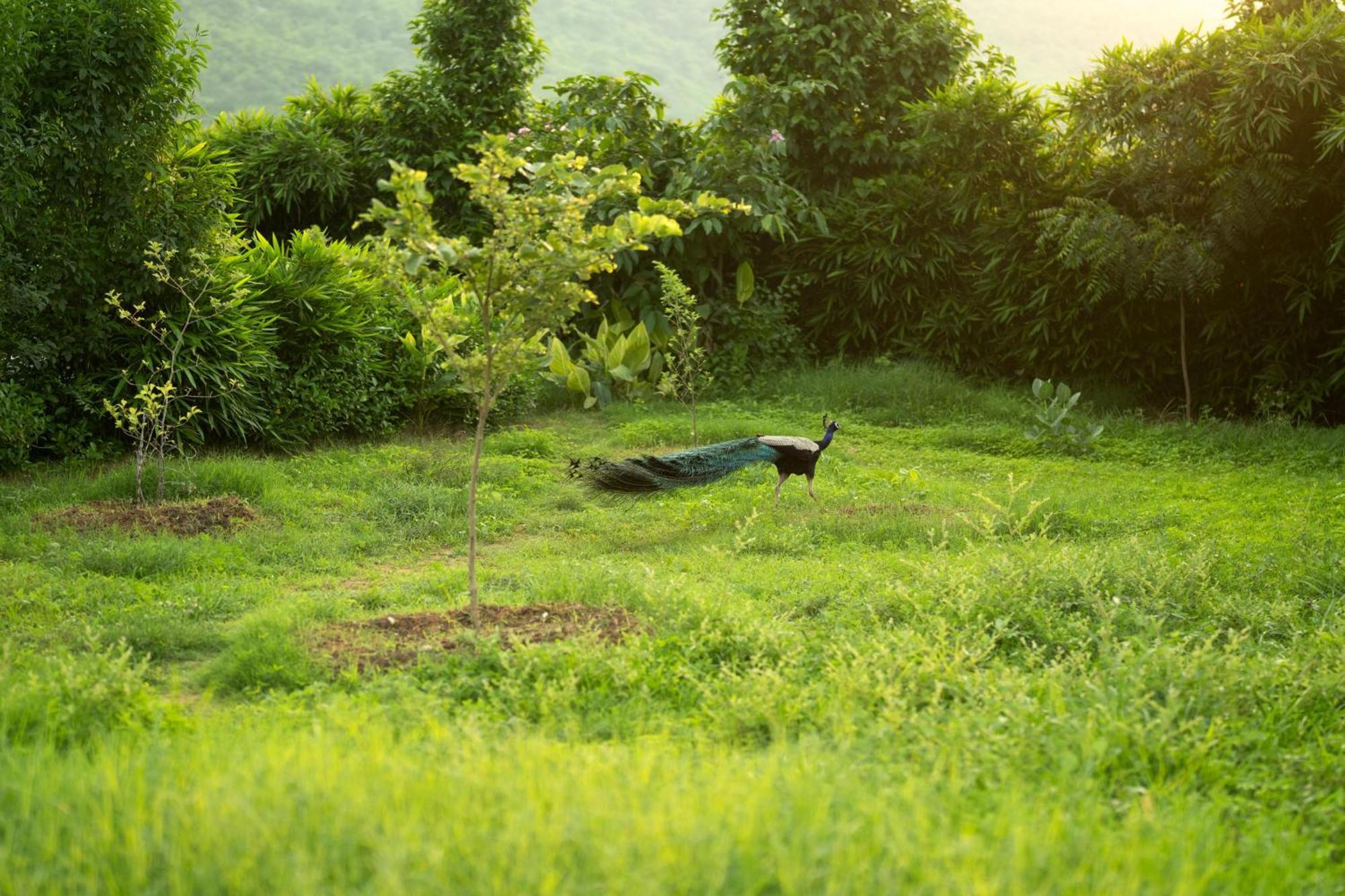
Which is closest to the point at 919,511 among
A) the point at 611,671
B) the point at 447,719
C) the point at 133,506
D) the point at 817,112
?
the point at 611,671

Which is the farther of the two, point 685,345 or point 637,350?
point 637,350

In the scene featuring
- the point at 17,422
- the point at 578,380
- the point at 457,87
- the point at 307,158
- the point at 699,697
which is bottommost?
the point at 699,697

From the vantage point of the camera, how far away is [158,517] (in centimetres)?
559

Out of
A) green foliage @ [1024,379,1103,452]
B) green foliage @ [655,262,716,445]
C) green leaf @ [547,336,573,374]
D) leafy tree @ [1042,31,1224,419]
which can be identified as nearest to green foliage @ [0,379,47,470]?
green foliage @ [655,262,716,445]

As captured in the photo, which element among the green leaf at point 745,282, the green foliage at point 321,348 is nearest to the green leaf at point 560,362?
the green foliage at point 321,348

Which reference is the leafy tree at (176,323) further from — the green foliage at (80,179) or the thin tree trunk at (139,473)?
the thin tree trunk at (139,473)

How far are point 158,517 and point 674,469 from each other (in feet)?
8.12

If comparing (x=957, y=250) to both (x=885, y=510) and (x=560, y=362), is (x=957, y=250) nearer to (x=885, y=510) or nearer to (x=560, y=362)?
(x=560, y=362)

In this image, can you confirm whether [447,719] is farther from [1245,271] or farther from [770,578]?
[1245,271]

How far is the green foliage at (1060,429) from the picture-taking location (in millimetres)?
7844

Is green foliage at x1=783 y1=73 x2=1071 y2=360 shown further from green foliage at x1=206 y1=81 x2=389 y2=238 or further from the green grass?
green foliage at x1=206 y1=81 x2=389 y2=238

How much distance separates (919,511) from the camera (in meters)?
6.00

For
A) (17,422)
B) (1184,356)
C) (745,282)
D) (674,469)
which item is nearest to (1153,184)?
(1184,356)

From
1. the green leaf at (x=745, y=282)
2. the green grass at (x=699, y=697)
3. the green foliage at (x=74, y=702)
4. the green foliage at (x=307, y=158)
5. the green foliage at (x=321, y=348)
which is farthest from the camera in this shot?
the green foliage at (x=307, y=158)
